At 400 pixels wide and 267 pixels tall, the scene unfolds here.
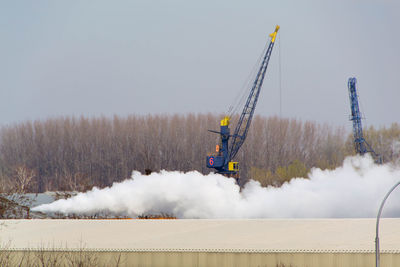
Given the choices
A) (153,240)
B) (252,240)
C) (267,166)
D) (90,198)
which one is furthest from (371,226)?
(267,166)

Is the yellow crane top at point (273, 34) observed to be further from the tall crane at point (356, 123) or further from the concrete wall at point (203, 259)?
the concrete wall at point (203, 259)

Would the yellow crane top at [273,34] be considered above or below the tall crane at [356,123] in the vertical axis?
above

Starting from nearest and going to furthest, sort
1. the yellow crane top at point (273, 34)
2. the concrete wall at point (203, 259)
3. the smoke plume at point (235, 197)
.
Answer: the concrete wall at point (203, 259), the smoke plume at point (235, 197), the yellow crane top at point (273, 34)

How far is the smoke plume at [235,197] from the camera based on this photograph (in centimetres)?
8556

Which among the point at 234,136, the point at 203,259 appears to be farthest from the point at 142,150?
the point at 203,259

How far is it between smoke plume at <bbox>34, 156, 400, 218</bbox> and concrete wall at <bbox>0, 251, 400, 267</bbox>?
27.2m

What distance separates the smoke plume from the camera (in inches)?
3369

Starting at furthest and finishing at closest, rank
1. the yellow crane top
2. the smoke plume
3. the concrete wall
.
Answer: the yellow crane top → the smoke plume → the concrete wall

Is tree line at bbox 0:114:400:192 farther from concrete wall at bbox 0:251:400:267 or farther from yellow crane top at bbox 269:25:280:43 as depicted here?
concrete wall at bbox 0:251:400:267

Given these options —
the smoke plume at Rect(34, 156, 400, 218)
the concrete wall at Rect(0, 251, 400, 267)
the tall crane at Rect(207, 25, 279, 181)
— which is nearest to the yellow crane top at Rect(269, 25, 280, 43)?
the tall crane at Rect(207, 25, 279, 181)

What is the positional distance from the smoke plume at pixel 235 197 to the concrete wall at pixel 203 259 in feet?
89.2

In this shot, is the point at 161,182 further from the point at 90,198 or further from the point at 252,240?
the point at 252,240

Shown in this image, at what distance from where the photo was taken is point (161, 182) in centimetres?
8675

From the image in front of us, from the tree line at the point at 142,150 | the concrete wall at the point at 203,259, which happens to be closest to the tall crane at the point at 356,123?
the tree line at the point at 142,150
